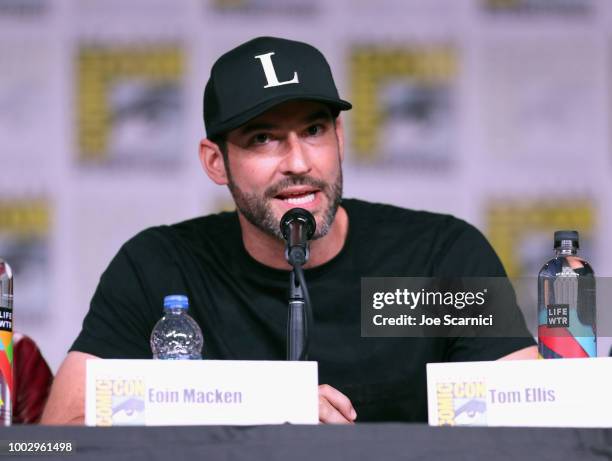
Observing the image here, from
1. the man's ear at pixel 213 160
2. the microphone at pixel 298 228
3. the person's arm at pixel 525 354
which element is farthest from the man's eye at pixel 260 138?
the person's arm at pixel 525 354

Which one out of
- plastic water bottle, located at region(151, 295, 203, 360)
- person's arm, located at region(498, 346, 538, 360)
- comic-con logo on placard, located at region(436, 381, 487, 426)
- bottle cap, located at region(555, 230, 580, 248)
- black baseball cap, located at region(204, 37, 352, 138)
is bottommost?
comic-con logo on placard, located at region(436, 381, 487, 426)

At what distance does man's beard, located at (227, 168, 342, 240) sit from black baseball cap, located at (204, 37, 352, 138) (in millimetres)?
144

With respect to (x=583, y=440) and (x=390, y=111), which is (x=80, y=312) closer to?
(x=390, y=111)

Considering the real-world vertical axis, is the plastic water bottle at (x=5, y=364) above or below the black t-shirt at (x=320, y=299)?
below

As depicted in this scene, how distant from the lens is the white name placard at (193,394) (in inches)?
55.2

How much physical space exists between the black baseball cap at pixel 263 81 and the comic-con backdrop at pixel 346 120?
115cm

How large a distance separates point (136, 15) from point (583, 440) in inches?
91.9

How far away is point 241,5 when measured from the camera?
3373 mm

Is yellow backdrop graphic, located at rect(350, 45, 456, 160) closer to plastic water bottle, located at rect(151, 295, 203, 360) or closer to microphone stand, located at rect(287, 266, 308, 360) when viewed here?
plastic water bottle, located at rect(151, 295, 203, 360)

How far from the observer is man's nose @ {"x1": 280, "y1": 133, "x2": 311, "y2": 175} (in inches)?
83.4

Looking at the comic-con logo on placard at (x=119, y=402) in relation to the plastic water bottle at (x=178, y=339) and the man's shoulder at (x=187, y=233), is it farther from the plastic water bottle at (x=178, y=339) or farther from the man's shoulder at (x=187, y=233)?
the man's shoulder at (x=187, y=233)

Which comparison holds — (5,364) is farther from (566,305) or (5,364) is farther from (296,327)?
(566,305)

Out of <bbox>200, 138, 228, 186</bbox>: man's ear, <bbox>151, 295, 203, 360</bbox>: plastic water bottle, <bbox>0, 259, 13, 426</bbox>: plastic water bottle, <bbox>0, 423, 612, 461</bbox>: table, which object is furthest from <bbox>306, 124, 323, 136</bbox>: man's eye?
<bbox>0, 423, 612, 461</bbox>: table

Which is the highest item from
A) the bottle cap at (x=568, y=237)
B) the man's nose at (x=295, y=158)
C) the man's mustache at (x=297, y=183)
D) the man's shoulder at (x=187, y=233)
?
the man's nose at (x=295, y=158)
